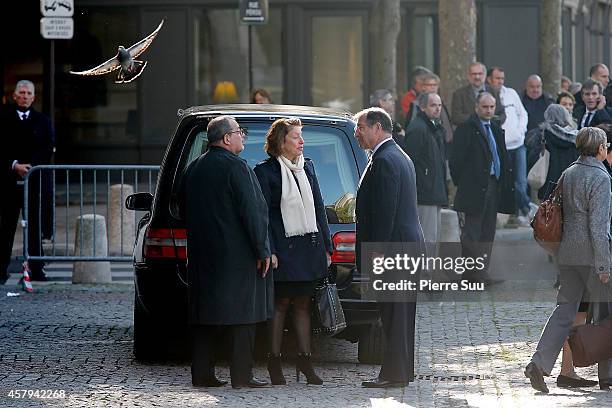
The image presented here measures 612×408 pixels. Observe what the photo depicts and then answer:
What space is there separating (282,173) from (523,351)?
2.50 m

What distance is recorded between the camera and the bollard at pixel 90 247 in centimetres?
1523

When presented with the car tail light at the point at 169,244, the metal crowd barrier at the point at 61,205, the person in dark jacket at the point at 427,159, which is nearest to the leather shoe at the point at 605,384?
the car tail light at the point at 169,244

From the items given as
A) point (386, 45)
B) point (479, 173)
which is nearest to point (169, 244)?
point (479, 173)

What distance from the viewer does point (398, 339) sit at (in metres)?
9.54

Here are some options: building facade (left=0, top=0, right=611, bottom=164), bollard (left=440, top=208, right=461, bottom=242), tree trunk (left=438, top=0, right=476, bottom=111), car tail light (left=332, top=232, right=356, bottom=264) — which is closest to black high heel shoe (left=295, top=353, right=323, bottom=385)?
car tail light (left=332, top=232, right=356, bottom=264)

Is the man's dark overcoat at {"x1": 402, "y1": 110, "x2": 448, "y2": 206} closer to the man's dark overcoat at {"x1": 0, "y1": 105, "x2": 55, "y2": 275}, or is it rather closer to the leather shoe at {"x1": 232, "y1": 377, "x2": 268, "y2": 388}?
the man's dark overcoat at {"x1": 0, "y1": 105, "x2": 55, "y2": 275}

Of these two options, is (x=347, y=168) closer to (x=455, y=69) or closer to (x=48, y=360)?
(x=48, y=360)

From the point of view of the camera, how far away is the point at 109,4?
2772 centimetres

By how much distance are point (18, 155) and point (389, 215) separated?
7038 millimetres

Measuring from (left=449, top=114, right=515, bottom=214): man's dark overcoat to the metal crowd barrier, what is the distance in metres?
2.94

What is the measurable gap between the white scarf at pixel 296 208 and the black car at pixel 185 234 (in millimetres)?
620

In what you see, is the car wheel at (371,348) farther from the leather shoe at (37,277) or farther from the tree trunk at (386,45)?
the tree trunk at (386,45)

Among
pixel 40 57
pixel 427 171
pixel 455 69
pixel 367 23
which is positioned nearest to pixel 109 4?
pixel 40 57

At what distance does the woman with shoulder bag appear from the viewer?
9391 millimetres
